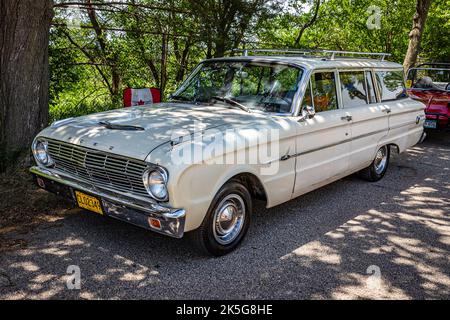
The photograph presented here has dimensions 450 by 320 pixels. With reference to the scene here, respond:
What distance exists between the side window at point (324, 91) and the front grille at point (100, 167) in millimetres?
2370

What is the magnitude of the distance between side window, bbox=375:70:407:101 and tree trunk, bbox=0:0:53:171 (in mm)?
4735

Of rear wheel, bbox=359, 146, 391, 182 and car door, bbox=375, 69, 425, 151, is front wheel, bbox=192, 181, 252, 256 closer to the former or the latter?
rear wheel, bbox=359, 146, 391, 182

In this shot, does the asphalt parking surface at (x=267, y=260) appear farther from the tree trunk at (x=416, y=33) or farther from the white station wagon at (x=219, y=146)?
the tree trunk at (x=416, y=33)

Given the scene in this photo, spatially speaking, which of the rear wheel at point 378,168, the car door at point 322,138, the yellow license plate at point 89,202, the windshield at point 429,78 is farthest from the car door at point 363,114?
the windshield at point 429,78

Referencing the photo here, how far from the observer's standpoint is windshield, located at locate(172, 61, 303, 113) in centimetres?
461

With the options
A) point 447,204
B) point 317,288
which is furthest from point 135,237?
point 447,204

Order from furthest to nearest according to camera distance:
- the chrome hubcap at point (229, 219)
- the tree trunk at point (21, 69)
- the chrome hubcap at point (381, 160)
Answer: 1. the chrome hubcap at point (381, 160)
2. the tree trunk at point (21, 69)
3. the chrome hubcap at point (229, 219)

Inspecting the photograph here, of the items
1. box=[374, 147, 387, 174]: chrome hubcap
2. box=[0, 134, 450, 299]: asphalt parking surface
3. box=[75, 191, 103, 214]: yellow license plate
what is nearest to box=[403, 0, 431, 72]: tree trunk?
box=[374, 147, 387, 174]: chrome hubcap

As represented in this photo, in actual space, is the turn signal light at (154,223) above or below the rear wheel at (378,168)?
above

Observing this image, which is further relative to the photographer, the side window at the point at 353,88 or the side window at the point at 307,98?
the side window at the point at 353,88

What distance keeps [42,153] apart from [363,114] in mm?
3998

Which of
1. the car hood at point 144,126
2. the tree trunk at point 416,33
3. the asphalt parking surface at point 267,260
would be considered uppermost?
the tree trunk at point 416,33

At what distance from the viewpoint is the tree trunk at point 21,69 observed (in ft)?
17.0

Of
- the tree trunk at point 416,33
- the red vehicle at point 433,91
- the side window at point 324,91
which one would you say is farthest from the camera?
the tree trunk at point 416,33
